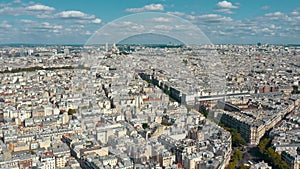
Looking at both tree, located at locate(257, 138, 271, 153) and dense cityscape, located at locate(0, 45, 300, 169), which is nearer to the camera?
dense cityscape, located at locate(0, 45, 300, 169)

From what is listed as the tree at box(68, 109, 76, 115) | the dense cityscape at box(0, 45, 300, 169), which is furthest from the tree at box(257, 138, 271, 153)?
the tree at box(68, 109, 76, 115)

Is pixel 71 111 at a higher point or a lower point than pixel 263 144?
higher

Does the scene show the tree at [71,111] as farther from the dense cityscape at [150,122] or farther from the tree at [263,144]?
the tree at [263,144]

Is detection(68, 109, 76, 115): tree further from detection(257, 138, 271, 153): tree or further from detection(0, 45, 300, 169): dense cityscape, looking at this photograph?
detection(257, 138, 271, 153): tree

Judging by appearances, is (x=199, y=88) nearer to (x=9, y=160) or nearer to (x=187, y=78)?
(x=187, y=78)

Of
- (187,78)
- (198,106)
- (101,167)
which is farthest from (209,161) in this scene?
(187,78)

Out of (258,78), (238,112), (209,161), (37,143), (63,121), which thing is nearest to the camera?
(209,161)

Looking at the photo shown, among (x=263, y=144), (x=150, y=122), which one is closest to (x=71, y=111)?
(x=150, y=122)

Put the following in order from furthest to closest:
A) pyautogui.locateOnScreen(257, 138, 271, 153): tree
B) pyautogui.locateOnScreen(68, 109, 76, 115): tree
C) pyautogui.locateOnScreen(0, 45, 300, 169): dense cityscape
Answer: pyautogui.locateOnScreen(68, 109, 76, 115): tree < pyautogui.locateOnScreen(257, 138, 271, 153): tree < pyautogui.locateOnScreen(0, 45, 300, 169): dense cityscape

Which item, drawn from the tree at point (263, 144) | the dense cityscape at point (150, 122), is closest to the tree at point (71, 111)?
the dense cityscape at point (150, 122)

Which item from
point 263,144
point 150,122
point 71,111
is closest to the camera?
point 263,144

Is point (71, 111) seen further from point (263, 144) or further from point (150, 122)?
point (263, 144)
